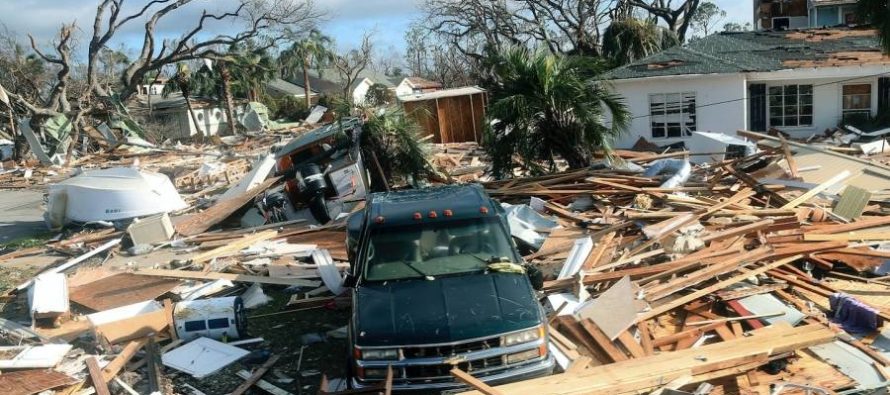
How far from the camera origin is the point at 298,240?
488 inches

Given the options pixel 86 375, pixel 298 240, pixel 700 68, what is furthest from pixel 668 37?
pixel 86 375

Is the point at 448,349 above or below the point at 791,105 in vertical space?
above

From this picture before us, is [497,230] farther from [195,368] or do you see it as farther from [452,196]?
[195,368]

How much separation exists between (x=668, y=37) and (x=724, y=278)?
28.6 m

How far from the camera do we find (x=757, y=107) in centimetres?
2327

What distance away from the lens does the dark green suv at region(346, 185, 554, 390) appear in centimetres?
542

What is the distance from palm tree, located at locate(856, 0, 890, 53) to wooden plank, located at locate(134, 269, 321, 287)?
13584mm

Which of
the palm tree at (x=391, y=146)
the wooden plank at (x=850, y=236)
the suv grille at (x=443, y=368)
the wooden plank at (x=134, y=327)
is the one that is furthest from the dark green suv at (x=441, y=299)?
the palm tree at (x=391, y=146)

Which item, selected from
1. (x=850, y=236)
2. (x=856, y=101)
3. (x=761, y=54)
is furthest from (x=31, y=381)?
(x=856, y=101)

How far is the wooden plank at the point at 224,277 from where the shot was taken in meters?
9.84

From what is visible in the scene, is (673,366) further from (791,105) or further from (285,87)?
(285,87)

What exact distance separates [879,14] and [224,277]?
1499 centimetres

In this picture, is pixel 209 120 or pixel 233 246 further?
pixel 209 120

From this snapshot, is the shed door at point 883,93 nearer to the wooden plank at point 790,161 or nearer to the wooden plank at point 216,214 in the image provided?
the wooden plank at point 790,161
